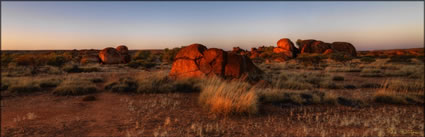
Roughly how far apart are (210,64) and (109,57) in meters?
25.9

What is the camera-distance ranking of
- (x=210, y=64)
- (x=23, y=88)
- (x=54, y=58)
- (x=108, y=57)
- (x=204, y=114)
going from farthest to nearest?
(x=108, y=57) → (x=54, y=58) → (x=210, y=64) → (x=23, y=88) → (x=204, y=114)

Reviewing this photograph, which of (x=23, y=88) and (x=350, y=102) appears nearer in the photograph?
(x=350, y=102)

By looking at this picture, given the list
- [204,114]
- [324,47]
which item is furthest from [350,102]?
[324,47]

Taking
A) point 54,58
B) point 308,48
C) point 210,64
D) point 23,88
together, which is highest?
point 308,48

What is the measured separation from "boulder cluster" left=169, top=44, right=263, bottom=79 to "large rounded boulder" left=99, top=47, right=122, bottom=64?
2379 centimetres

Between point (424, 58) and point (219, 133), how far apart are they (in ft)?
133

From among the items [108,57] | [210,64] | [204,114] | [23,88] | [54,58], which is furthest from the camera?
[108,57]

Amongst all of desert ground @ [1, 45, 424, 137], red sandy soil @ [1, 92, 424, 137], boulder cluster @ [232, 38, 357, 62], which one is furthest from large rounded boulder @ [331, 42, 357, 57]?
red sandy soil @ [1, 92, 424, 137]

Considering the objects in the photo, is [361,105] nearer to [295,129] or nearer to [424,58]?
[295,129]

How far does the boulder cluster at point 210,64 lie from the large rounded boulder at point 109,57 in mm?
23786

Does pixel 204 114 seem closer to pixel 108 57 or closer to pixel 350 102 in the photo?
pixel 350 102

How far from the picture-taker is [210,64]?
1191cm

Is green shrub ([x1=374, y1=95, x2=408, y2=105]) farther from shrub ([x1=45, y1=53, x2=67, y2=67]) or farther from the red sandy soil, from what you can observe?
shrub ([x1=45, y1=53, x2=67, y2=67])

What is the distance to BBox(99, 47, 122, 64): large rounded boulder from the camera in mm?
32812
